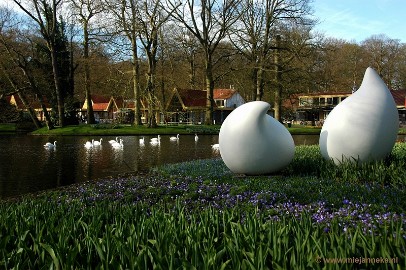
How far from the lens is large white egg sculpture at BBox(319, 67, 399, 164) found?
9086mm

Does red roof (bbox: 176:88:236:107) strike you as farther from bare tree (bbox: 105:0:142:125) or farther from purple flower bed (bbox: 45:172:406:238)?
purple flower bed (bbox: 45:172:406:238)

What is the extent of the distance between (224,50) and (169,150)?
2409 centimetres

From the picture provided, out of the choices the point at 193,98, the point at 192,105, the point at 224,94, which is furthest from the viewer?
the point at 224,94

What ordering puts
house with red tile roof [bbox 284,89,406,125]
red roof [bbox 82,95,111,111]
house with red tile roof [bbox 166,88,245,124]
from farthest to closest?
red roof [bbox 82,95,111,111] → house with red tile roof [bbox 284,89,406,125] → house with red tile roof [bbox 166,88,245,124]

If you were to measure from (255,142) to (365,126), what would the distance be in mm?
2487

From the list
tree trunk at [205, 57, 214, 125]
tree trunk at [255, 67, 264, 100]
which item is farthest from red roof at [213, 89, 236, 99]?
tree trunk at [255, 67, 264, 100]

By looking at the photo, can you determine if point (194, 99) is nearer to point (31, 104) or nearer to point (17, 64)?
point (31, 104)

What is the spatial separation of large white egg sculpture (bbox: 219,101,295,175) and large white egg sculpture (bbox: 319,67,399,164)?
1.18 metres

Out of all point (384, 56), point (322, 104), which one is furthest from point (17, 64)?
point (384, 56)

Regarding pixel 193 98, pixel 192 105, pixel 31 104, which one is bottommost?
pixel 192 105

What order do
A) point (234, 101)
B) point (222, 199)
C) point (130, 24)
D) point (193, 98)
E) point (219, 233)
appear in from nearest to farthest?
point (219, 233)
point (222, 199)
point (130, 24)
point (193, 98)
point (234, 101)

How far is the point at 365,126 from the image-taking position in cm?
907

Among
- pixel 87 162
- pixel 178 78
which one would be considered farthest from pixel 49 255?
pixel 178 78

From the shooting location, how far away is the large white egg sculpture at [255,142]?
30.4ft
